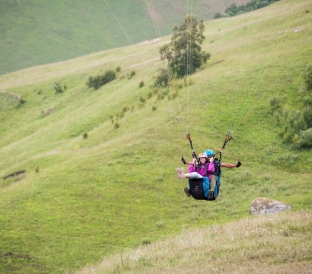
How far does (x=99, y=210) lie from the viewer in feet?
88.9

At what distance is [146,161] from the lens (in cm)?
3147

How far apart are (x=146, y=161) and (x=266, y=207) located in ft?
33.6

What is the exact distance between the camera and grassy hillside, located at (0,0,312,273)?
24781 mm

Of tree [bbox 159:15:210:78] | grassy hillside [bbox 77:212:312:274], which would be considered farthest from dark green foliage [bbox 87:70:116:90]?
grassy hillside [bbox 77:212:312:274]

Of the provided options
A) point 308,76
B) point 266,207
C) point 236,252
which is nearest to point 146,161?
point 266,207

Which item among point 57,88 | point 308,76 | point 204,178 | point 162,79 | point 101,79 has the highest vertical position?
point 57,88

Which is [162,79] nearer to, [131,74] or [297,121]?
[131,74]

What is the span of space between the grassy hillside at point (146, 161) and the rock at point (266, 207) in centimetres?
73

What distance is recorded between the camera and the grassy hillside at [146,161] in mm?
24781

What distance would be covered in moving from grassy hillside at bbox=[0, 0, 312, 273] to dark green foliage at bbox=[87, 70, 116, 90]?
22.3 ft

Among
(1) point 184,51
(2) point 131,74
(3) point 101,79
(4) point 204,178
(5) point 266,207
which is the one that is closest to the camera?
→ (4) point 204,178

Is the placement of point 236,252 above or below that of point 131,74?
below

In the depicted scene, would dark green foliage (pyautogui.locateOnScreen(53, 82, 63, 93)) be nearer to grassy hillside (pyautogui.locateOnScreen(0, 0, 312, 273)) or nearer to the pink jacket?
grassy hillside (pyautogui.locateOnScreen(0, 0, 312, 273))

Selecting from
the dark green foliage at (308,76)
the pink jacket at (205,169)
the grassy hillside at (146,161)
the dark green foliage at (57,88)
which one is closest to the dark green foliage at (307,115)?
the grassy hillside at (146,161)
